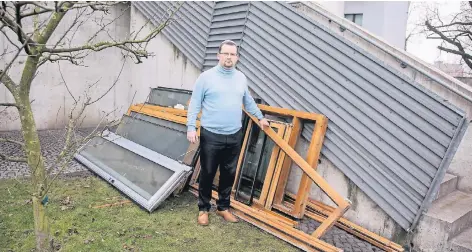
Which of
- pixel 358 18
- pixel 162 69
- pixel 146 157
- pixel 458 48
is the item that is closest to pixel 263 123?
pixel 146 157

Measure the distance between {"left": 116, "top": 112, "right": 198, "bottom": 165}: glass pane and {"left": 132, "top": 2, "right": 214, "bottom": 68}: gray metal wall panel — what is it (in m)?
1.63

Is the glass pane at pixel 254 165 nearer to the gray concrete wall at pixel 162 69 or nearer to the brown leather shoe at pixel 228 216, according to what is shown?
the brown leather shoe at pixel 228 216

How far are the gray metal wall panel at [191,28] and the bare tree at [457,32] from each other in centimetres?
1566

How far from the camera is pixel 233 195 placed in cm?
455

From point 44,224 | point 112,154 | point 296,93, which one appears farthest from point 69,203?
point 296,93

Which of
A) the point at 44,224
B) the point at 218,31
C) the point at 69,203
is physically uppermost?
the point at 218,31

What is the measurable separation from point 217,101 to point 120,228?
1689 millimetres

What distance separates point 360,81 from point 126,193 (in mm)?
3217

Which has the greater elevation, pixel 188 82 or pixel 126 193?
pixel 188 82

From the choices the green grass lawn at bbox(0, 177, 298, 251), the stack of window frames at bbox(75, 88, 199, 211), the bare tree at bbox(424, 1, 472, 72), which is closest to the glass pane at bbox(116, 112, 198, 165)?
the stack of window frames at bbox(75, 88, 199, 211)

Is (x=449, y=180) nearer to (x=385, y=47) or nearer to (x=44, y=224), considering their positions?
(x=385, y=47)

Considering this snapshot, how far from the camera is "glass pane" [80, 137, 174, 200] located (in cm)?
446

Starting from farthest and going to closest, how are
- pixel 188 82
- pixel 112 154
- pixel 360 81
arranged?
pixel 188 82
pixel 112 154
pixel 360 81

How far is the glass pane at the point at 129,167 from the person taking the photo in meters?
4.46
